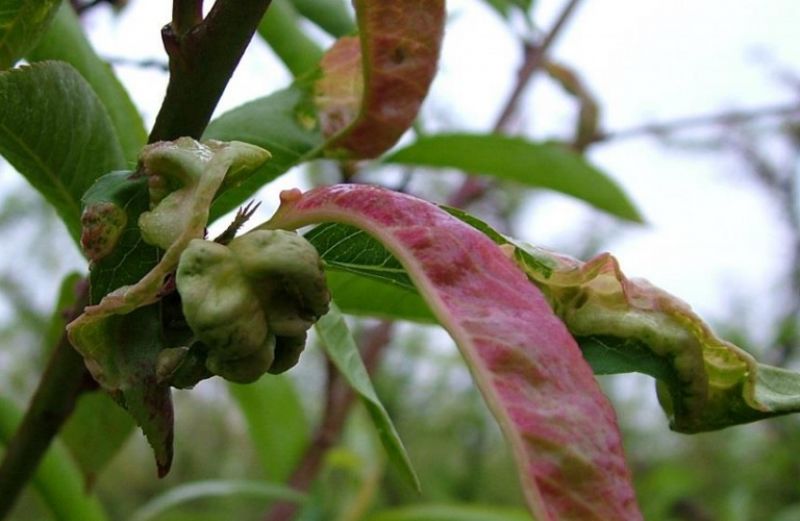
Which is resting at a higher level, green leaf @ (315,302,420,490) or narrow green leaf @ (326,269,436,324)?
narrow green leaf @ (326,269,436,324)

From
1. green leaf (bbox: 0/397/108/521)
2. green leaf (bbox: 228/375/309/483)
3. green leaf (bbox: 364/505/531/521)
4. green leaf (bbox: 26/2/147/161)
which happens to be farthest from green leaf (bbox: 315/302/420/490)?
green leaf (bbox: 364/505/531/521)

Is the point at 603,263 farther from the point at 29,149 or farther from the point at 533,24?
the point at 533,24

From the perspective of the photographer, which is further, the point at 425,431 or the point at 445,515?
the point at 425,431

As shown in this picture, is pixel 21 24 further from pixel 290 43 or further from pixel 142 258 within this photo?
pixel 290 43

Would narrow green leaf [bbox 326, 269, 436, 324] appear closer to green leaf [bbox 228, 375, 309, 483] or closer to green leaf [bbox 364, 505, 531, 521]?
green leaf [bbox 228, 375, 309, 483]

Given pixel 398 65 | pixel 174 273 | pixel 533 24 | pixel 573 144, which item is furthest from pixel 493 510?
pixel 174 273

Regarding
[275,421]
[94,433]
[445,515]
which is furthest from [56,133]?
[445,515]
